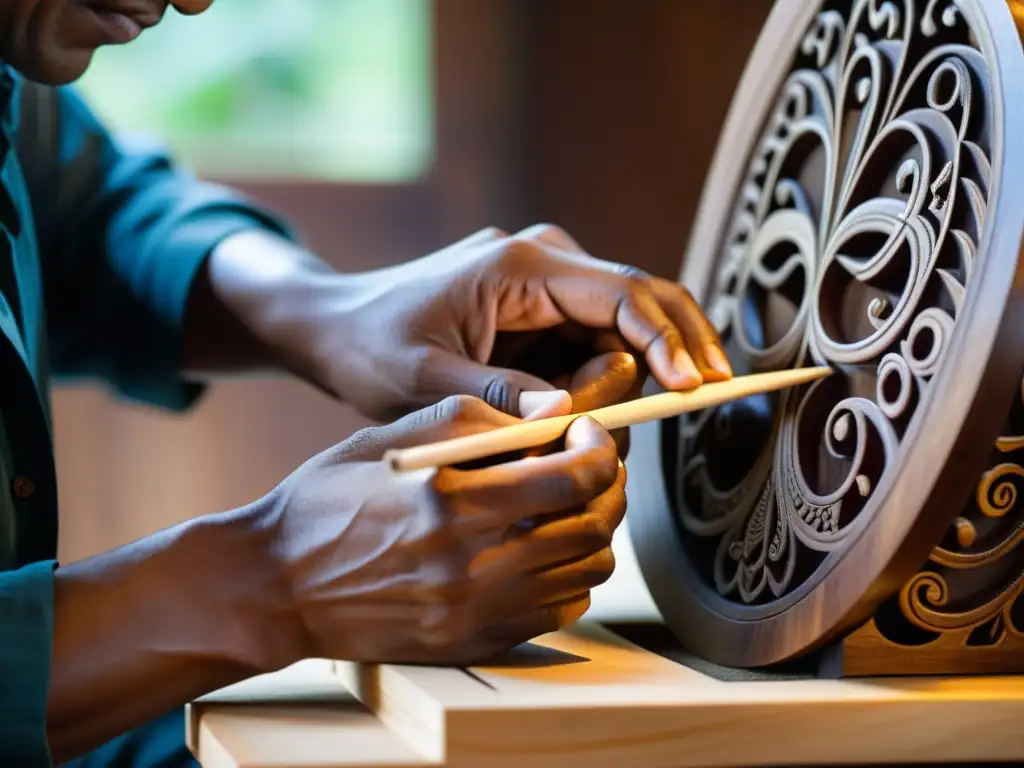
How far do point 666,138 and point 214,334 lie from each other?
1423 millimetres

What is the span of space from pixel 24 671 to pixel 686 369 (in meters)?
0.45

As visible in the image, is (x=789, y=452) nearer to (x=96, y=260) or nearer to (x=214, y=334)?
(x=214, y=334)

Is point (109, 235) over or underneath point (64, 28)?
underneath

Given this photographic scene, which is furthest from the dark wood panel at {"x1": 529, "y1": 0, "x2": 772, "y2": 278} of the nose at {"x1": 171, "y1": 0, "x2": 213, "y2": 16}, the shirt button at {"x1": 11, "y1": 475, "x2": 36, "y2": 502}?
the shirt button at {"x1": 11, "y1": 475, "x2": 36, "y2": 502}

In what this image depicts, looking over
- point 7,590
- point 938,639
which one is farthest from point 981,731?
point 7,590

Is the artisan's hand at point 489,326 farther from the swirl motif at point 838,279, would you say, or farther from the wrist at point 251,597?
the wrist at point 251,597

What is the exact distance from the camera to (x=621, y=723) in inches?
25.7

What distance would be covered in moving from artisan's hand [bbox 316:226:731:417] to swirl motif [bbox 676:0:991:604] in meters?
0.08

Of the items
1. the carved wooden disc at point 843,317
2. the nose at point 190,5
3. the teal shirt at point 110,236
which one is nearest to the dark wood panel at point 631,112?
the teal shirt at point 110,236

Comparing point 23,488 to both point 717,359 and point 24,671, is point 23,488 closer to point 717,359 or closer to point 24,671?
point 24,671

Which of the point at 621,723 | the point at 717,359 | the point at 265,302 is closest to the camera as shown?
the point at 621,723

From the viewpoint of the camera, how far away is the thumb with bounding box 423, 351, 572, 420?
0.77 meters

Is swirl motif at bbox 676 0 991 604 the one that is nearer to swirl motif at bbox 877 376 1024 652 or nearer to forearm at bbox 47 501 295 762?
swirl motif at bbox 877 376 1024 652

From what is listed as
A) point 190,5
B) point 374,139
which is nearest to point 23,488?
point 190,5
